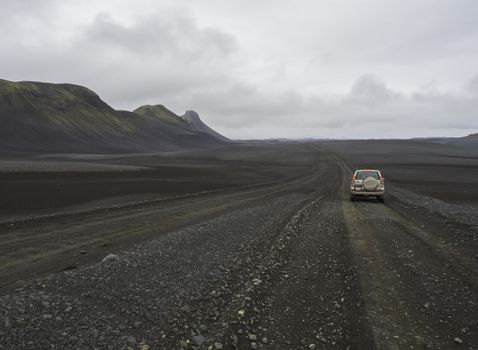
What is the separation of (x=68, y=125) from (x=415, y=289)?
12762cm

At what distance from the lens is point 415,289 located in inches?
285

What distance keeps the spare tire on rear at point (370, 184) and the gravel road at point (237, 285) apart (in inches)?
256

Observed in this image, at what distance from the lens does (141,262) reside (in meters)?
8.35

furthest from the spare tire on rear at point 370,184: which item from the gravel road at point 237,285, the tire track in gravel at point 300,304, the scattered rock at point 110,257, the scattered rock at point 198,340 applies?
the scattered rock at point 198,340

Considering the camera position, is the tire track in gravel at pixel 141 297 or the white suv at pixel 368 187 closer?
the tire track in gravel at pixel 141 297

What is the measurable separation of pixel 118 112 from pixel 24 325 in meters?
162

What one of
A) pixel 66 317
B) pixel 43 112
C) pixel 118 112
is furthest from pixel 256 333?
pixel 118 112

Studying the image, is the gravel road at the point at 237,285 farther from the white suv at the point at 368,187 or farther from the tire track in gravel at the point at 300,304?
the white suv at the point at 368,187

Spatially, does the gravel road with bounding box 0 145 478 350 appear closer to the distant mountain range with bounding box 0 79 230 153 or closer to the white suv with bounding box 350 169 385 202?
the white suv with bounding box 350 169 385 202

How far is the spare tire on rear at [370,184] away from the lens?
20016mm

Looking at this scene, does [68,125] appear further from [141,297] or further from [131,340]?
[131,340]

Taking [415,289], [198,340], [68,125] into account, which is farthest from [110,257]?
[68,125]

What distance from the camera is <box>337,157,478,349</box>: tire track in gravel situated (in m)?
5.47

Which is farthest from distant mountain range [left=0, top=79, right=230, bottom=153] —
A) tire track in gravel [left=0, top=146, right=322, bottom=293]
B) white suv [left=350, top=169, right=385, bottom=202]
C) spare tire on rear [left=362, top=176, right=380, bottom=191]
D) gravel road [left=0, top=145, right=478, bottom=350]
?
gravel road [left=0, top=145, right=478, bottom=350]
